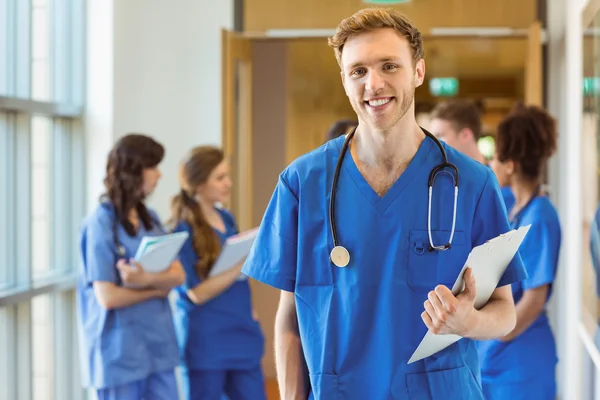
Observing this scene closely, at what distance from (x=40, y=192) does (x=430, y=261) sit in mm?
2702

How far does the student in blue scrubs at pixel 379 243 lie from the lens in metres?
1.59

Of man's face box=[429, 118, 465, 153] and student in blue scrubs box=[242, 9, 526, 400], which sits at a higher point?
man's face box=[429, 118, 465, 153]

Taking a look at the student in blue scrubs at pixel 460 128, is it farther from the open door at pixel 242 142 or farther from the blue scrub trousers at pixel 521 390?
the open door at pixel 242 142

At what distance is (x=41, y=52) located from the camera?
13.1 ft

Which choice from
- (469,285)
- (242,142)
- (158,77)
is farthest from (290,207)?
(242,142)

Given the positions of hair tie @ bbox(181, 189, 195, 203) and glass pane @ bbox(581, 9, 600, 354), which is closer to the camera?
glass pane @ bbox(581, 9, 600, 354)

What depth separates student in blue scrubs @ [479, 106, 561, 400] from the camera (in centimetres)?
266

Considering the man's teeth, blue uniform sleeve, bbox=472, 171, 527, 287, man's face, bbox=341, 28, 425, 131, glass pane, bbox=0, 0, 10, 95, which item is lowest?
blue uniform sleeve, bbox=472, 171, 527, 287

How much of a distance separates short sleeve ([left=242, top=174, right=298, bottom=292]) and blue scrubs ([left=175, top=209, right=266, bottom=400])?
68.7 inches

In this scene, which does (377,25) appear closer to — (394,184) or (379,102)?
(379,102)

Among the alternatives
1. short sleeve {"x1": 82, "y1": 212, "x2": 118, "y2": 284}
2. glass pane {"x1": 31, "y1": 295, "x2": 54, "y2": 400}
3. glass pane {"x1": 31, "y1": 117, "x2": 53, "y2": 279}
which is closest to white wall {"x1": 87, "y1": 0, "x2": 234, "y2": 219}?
glass pane {"x1": 31, "y1": 117, "x2": 53, "y2": 279}

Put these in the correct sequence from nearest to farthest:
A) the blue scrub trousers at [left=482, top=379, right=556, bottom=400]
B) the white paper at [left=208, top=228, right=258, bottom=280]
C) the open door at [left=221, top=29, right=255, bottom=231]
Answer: the blue scrub trousers at [left=482, top=379, right=556, bottom=400]
the white paper at [left=208, top=228, right=258, bottom=280]
the open door at [left=221, top=29, right=255, bottom=231]

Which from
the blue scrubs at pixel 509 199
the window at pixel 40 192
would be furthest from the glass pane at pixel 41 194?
the blue scrubs at pixel 509 199

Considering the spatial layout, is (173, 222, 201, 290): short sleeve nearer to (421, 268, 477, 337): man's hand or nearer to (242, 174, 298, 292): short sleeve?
(242, 174, 298, 292): short sleeve
